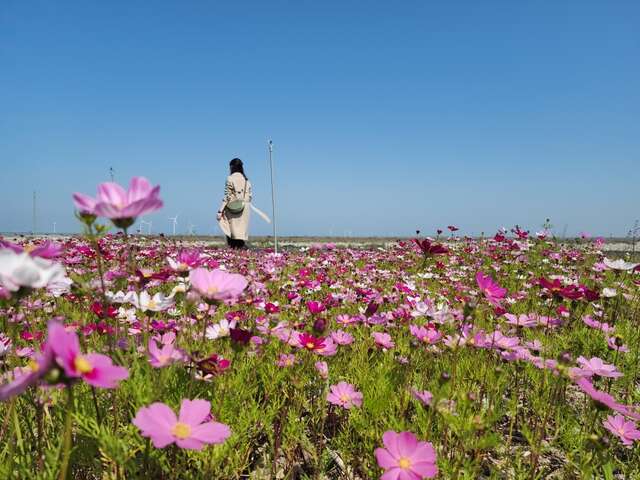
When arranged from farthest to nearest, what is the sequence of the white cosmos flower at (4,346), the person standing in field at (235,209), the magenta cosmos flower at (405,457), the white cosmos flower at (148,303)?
the person standing in field at (235,209) → the white cosmos flower at (4,346) → the white cosmos flower at (148,303) → the magenta cosmos flower at (405,457)

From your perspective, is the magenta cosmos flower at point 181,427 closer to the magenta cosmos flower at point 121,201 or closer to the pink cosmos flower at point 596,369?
the magenta cosmos flower at point 121,201

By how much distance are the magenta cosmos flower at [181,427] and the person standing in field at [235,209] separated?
10.1 metres

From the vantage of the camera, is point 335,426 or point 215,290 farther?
point 335,426

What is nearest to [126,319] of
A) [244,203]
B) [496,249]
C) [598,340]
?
[598,340]

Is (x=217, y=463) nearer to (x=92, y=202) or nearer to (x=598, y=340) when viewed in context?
(x=92, y=202)

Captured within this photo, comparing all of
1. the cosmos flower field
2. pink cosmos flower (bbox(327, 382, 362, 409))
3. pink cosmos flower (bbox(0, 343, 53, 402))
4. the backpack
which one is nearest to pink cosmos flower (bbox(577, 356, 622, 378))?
the cosmos flower field

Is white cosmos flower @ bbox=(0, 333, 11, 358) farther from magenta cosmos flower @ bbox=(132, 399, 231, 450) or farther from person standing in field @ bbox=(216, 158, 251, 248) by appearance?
person standing in field @ bbox=(216, 158, 251, 248)

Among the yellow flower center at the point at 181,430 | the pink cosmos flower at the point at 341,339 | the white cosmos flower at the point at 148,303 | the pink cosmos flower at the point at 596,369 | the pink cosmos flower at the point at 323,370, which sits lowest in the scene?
the pink cosmos flower at the point at 323,370

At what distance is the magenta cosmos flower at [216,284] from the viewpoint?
1083 millimetres

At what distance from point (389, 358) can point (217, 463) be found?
1248 mm

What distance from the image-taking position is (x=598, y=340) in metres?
2.79

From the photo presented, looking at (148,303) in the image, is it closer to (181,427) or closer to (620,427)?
(181,427)

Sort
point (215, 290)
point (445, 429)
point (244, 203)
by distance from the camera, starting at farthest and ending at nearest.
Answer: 1. point (244, 203)
2. point (445, 429)
3. point (215, 290)

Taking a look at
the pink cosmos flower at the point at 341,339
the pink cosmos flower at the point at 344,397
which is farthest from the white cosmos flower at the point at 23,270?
the pink cosmos flower at the point at 341,339
